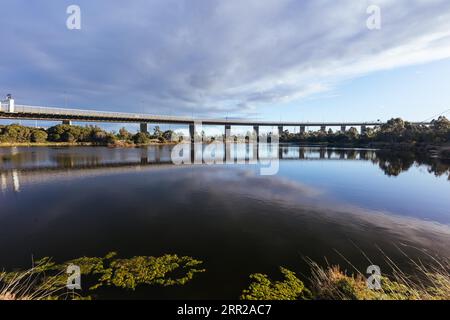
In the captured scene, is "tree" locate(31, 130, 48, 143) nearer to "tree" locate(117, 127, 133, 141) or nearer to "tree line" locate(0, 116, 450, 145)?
"tree line" locate(0, 116, 450, 145)

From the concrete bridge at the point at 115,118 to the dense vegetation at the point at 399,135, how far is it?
30.7 metres

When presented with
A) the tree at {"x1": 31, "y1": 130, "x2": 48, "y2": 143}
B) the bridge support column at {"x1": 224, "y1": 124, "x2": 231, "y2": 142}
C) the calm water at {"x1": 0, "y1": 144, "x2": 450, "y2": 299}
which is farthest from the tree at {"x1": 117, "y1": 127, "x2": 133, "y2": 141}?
the calm water at {"x1": 0, "y1": 144, "x2": 450, "y2": 299}

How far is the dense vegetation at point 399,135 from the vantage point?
65344mm

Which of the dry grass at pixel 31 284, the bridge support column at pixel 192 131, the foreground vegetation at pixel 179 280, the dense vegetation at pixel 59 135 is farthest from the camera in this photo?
the bridge support column at pixel 192 131

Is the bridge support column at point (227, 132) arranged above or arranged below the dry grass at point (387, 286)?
above

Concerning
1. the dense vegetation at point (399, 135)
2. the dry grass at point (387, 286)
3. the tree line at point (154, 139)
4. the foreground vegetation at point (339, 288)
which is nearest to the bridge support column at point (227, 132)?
the tree line at point (154, 139)

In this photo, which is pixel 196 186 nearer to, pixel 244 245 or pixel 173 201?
pixel 173 201

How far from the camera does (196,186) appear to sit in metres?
20.2

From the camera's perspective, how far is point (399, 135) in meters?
80.2

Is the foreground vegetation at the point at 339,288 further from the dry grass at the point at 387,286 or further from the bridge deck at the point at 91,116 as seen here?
the bridge deck at the point at 91,116

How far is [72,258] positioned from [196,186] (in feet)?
41.6

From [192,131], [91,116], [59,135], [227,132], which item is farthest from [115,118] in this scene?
[227,132]

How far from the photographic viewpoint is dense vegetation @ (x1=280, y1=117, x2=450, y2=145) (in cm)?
6534

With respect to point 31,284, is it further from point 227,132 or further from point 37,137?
point 227,132
